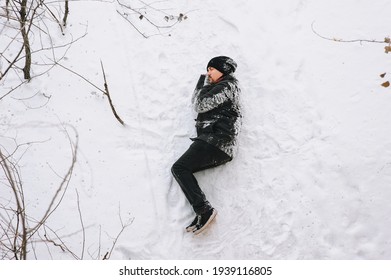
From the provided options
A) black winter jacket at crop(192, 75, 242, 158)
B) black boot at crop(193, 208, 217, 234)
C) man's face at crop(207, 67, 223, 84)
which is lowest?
black boot at crop(193, 208, 217, 234)

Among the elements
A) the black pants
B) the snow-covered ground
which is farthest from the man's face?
the black pants

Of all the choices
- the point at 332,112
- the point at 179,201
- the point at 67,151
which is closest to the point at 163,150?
the point at 179,201

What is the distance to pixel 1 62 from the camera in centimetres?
461

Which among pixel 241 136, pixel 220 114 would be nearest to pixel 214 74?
pixel 220 114

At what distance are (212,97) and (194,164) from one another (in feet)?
2.61

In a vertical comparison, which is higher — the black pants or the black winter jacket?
the black winter jacket

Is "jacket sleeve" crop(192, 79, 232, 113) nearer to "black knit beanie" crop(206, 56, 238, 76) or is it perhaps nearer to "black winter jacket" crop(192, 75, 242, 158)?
"black winter jacket" crop(192, 75, 242, 158)

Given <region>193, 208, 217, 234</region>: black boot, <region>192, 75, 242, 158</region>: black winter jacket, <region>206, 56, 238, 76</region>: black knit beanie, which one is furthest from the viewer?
<region>206, 56, 238, 76</region>: black knit beanie

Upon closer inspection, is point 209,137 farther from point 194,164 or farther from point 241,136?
point 241,136

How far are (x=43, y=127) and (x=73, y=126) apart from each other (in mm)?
350

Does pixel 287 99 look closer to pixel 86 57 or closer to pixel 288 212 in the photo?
pixel 288 212

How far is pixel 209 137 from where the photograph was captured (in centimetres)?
401

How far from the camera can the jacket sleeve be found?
409 centimetres

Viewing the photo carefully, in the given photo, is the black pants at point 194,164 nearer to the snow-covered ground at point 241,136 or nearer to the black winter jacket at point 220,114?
the black winter jacket at point 220,114
